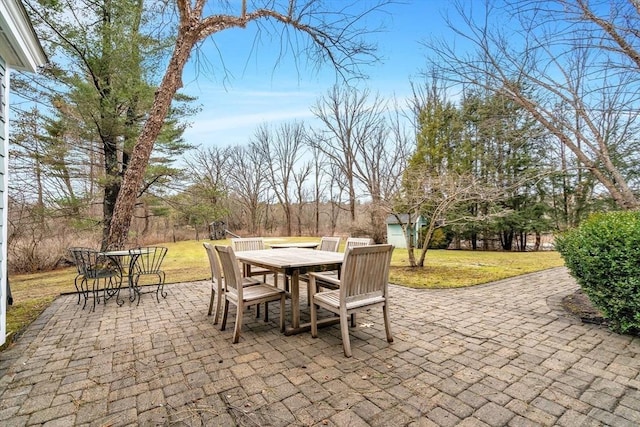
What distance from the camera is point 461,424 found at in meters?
1.72

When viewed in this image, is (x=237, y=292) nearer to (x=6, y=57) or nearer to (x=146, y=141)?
(x=6, y=57)

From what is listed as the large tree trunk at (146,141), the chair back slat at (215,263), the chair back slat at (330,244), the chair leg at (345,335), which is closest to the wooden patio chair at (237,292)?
the chair back slat at (215,263)

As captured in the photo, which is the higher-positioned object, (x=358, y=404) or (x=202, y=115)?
(x=202, y=115)

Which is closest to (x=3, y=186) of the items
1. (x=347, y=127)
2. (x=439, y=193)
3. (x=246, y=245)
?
(x=246, y=245)

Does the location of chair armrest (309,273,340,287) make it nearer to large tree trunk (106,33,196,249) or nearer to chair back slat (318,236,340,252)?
chair back slat (318,236,340,252)

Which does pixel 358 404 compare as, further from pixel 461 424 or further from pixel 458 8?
pixel 458 8

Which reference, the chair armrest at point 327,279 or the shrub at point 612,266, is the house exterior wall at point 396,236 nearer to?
the shrub at point 612,266

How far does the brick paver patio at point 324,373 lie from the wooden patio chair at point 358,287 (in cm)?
36

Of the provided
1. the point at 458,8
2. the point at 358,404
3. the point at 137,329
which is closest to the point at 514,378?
the point at 358,404

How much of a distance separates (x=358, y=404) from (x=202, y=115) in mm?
10601

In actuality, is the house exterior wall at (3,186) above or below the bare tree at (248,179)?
below

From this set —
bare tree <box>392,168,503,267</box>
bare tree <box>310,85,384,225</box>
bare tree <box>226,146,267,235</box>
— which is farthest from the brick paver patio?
bare tree <box>226,146,267,235</box>

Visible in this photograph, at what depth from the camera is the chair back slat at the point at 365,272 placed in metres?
2.64

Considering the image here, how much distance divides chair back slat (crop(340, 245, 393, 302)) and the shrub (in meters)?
2.40
